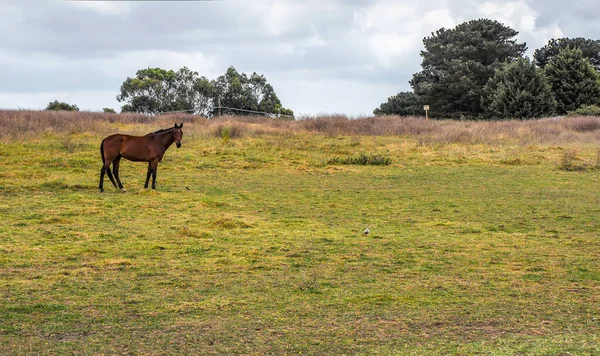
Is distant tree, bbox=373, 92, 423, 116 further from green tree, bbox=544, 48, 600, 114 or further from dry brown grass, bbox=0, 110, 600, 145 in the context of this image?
dry brown grass, bbox=0, 110, 600, 145

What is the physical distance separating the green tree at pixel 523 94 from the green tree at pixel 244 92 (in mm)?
18660

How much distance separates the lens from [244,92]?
193 feet

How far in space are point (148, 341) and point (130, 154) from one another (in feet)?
35.7

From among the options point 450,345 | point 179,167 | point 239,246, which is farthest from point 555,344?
point 179,167

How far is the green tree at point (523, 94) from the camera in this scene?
48000 millimetres

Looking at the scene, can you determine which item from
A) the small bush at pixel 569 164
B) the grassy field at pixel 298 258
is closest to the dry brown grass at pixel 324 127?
the small bush at pixel 569 164

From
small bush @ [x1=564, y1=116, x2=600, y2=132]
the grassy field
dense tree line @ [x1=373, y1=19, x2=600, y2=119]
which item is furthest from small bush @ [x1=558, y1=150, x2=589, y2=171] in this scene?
dense tree line @ [x1=373, y1=19, x2=600, y2=119]

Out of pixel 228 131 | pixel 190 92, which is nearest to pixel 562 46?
pixel 190 92

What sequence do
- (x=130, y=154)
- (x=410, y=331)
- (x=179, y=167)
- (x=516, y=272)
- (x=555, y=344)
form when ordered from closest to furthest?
(x=555, y=344) → (x=410, y=331) → (x=516, y=272) → (x=130, y=154) → (x=179, y=167)

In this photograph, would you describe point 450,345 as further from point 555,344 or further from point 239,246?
point 239,246

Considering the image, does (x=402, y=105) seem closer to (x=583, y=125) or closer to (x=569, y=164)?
(x=583, y=125)

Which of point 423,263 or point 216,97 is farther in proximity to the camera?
point 216,97

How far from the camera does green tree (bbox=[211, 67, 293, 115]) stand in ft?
190

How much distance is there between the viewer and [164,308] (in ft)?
22.5
